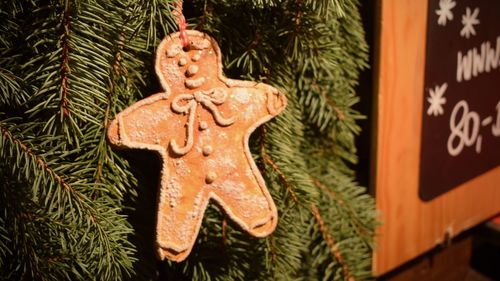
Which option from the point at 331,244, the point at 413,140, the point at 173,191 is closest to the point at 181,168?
the point at 173,191

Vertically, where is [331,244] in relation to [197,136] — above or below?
below

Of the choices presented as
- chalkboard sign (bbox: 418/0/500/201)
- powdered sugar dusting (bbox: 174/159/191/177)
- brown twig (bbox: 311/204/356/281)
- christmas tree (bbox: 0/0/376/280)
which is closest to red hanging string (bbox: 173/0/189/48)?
christmas tree (bbox: 0/0/376/280)

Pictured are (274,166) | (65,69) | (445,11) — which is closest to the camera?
(65,69)

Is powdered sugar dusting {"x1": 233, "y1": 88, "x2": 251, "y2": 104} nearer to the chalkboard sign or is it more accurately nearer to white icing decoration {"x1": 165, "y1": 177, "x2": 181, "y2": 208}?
white icing decoration {"x1": 165, "y1": 177, "x2": 181, "y2": 208}

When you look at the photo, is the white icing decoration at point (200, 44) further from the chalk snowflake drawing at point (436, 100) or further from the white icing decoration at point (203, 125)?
the chalk snowflake drawing at point (436, 100)

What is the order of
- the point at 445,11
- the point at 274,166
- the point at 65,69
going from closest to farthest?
the point at 65,69 → the point at 274,166 → the point at 445,11

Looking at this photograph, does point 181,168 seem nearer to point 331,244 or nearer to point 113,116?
point 113,116

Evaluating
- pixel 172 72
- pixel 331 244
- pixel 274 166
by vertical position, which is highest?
pixel 172 72
